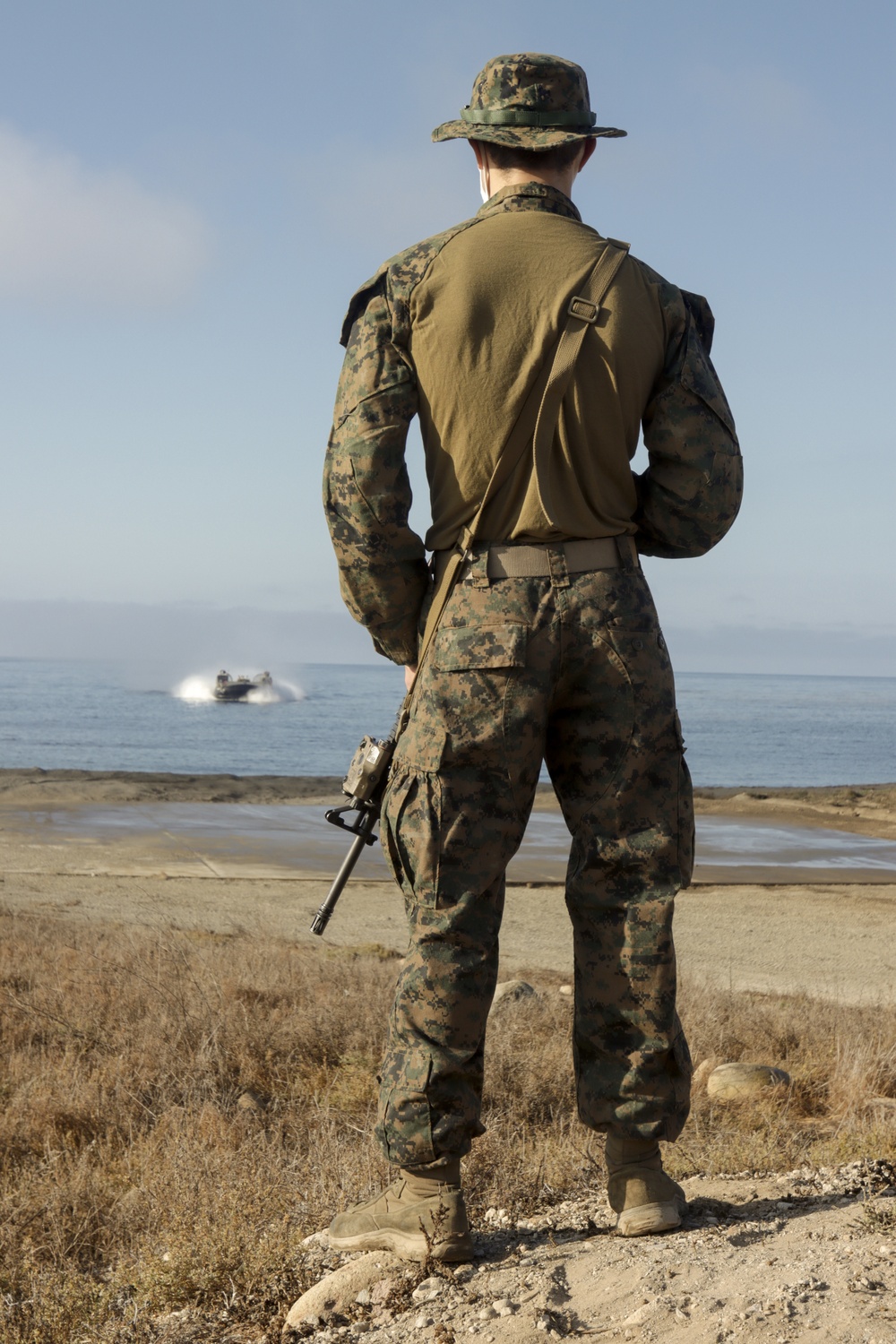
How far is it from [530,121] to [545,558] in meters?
1.09

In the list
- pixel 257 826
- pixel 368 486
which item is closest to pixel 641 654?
pixel 368 486

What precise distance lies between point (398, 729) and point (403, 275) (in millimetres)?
1136

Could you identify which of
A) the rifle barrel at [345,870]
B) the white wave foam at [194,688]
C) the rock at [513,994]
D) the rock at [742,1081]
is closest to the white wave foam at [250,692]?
the white wave foam at [194,688]

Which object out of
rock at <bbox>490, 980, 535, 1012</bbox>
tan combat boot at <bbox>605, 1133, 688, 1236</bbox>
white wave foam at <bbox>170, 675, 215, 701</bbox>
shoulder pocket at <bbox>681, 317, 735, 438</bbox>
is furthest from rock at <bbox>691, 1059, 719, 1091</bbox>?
white wave foam at <bbox>170, 675, 215, 701</bbox>

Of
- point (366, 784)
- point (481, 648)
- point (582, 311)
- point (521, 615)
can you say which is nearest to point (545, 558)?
point (521, 615)

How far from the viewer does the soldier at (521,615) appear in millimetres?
2703

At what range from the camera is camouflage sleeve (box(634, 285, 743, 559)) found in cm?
287

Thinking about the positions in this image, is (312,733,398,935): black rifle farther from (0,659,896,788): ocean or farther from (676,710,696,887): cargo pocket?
(0,659,896,788): ocean

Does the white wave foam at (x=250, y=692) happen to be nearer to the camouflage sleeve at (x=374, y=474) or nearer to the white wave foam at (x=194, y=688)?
the white wave foam at (x=194, y=688)

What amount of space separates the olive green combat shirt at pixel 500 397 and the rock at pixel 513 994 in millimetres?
4057

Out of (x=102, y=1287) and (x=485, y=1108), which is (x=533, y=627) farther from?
(x=485, y=1108)

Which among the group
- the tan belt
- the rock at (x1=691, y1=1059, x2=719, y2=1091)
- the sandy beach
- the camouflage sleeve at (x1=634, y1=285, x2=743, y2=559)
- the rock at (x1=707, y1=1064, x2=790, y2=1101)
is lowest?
the sandy beach

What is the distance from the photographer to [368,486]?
2.75 meters

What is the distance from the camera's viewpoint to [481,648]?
268 cm
